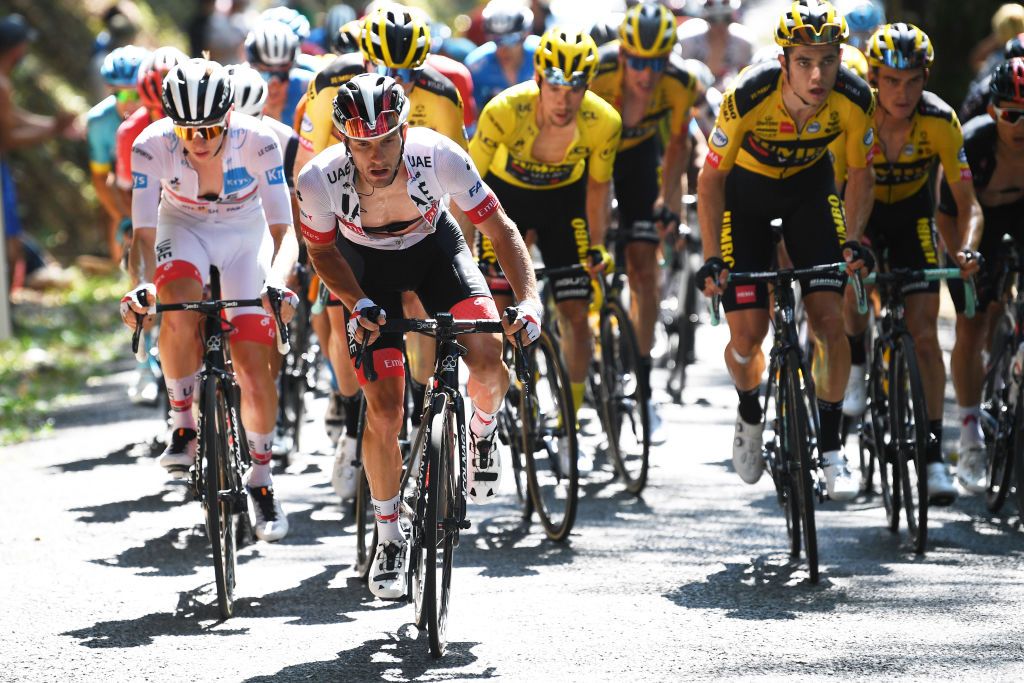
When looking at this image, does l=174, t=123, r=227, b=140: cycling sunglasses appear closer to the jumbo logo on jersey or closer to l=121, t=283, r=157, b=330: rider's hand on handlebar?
the jumbo logo on jersey

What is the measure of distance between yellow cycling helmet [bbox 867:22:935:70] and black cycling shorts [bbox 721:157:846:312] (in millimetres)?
613

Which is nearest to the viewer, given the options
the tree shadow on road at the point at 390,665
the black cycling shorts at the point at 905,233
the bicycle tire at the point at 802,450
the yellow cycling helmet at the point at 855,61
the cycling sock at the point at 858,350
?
the tree shadow on road at the point at 390,665

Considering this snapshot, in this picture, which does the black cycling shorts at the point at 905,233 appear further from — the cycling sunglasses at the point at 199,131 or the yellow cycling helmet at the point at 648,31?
the cycling sunglasses at the point at 199,131

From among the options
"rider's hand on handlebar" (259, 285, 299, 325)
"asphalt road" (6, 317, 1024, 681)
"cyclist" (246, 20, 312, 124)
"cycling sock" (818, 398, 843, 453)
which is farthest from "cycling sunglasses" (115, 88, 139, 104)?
"cycling sock" (818, 398, 843, 453)

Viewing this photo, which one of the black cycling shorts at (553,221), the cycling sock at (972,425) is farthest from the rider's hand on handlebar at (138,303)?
the cycling sock at (972,425)

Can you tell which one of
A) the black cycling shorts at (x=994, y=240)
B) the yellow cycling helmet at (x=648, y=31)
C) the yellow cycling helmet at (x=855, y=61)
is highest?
the yellow cycling helmet at (x=648, y=31)

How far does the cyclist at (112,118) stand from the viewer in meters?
11.2

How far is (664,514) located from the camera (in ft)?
27.8

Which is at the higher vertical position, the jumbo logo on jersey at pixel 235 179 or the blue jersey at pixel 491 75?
the blue jersey at pixel 491 75

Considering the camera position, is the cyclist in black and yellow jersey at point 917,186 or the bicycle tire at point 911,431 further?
the cyclist in black and yellow jersey at point 917,186

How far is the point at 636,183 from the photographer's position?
400 inches

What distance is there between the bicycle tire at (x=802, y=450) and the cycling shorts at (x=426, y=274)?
1.49 m

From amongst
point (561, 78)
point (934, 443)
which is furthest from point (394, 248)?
point (934, 443)

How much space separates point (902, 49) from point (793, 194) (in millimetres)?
948
